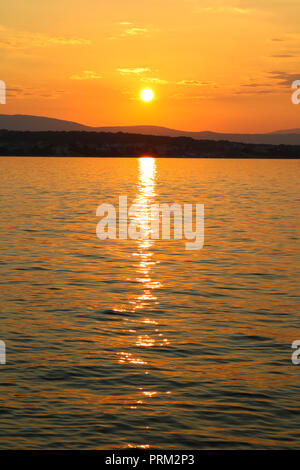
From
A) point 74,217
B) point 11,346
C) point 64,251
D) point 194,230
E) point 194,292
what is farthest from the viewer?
point 74,217

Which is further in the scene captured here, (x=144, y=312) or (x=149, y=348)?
(x=144, y=312)

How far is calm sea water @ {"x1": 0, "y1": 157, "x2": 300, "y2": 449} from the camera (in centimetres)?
1327

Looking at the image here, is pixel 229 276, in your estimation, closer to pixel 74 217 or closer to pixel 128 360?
pixel 128 360

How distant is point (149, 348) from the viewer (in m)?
18.0

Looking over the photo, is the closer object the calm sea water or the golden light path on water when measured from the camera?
the calm sea water

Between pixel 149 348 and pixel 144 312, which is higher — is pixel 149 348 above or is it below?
below

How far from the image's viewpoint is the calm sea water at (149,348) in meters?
13.3

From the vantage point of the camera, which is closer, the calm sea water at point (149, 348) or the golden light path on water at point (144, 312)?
the calm sea water at point (149, 348)

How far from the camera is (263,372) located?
16.3 m

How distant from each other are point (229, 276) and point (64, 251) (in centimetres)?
986

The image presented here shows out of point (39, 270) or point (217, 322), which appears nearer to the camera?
point (217, 322)
